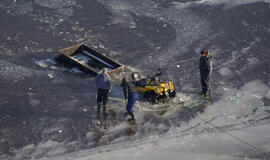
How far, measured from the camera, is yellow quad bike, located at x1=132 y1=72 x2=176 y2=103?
10.8m

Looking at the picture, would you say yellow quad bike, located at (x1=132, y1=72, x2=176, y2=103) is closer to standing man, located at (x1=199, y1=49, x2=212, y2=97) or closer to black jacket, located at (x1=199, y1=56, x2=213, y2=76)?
standing man, located at (x1=199, y1=49, x2=212, y2=97)

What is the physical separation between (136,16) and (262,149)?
10.6m

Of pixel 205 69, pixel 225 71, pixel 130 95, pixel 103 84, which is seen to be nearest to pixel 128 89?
pixel 130 95

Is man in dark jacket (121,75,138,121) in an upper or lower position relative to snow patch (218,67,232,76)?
lower

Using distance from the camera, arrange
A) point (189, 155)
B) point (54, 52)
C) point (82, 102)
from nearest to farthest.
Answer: point (189, 155)
point (82, 102)
point (54, 52)

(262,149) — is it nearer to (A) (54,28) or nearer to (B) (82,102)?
(B) (82,102)

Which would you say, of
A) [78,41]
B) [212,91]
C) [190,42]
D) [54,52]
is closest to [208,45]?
[190,42]

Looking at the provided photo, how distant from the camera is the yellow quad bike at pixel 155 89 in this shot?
10.8 m

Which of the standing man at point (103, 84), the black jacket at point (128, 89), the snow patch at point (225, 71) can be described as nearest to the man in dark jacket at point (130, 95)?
the black jacket at point (128, 89)

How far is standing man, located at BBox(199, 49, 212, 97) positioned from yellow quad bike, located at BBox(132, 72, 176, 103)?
3.75ft

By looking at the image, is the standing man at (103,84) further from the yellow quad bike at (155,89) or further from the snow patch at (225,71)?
the snow patch at (225,71)

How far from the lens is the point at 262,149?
9.22 metres

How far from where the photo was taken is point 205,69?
11.3m

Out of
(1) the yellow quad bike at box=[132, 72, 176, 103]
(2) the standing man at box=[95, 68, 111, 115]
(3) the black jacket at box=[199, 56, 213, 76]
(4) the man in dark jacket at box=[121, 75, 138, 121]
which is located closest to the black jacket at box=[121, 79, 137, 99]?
(4) the man in dark jacket at box=[121, 75, 138, 121]
